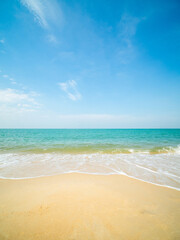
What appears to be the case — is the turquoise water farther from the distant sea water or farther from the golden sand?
the golden sand

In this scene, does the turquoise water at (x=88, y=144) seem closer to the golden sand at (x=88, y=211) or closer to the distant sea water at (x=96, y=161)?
the distant sea water at (x=96, y=161)

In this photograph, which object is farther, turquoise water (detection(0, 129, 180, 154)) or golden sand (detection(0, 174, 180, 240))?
turquoise water (detection(0, 129, 180, 154))

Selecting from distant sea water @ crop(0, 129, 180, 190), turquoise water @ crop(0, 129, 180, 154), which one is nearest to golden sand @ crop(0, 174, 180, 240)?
distant sea water @ crop(0, 129, 180, 190)

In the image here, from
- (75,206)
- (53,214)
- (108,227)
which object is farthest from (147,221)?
(53,214)

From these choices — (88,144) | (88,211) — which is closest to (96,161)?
(88,211)

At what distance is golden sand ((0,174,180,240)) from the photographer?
8.00 ft

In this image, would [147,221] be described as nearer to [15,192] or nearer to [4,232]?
[4,232]

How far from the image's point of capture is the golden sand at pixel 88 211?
8.00 feet

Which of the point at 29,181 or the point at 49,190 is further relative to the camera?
the point at 29,181

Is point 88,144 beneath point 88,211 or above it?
beneath

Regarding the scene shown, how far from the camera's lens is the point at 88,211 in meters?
3.05

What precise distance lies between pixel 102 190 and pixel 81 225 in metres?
1.76

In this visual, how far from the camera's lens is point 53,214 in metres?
2.94

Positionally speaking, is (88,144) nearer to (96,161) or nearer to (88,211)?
(96,161)
